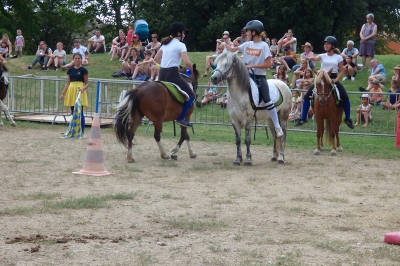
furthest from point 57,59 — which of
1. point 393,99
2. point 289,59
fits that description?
point 393,99

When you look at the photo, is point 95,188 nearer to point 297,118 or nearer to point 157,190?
point 157,190

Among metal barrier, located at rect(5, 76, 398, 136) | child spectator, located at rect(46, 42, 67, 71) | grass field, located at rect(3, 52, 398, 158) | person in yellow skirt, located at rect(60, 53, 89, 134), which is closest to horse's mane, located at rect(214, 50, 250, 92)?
grass field, located at rect(3, 52, 398, 158)

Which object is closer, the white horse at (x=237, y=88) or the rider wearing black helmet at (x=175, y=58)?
the white horse at (x=237, y=88)

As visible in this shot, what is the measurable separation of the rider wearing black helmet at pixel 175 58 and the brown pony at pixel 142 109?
335 mm

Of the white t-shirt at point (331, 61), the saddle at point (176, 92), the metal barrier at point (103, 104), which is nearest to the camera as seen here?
the saddle at point (176, 92)

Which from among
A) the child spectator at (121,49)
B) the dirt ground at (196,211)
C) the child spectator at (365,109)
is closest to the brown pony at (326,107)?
the dirt ground at (196,211)

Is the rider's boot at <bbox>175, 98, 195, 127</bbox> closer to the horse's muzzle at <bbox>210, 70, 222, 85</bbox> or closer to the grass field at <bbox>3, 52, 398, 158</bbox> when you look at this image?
the horse's muzzle at <bbox>210, 70, 222, 85</bbox>

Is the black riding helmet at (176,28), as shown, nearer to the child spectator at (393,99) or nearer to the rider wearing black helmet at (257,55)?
the rider wearing black helmet at (257,55)

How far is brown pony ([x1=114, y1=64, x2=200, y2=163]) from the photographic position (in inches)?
483

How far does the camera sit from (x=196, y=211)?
836 cm

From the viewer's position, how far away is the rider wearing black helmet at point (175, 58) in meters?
12.9

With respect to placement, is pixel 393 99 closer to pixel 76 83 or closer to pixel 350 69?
pixel 350 69

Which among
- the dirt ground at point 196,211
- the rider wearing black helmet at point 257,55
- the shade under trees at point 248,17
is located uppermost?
the shade under trees at point 248,17

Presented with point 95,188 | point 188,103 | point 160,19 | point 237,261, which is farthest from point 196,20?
point 237,261
